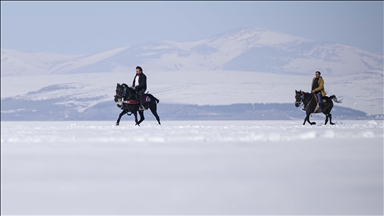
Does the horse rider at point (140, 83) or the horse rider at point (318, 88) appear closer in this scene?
the horse rider at point (140, 83)

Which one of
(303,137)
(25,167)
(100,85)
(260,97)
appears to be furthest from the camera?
(100,85)

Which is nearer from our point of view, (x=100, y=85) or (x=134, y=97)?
(x=134, y=97)

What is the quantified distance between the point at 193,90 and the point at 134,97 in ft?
120

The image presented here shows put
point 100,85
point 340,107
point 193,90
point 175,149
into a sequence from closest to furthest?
1. point 175,149
2. point 340,107
3. point 193,90
4. point 100,85

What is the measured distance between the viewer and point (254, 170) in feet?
31.2

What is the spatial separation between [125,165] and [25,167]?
1201mm

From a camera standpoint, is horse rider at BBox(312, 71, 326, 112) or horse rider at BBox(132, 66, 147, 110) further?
horse rider at BBox(312, 71, 326, 112)

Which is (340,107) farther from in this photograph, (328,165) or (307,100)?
(328,165)

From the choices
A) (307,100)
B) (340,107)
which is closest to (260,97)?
(340,107)

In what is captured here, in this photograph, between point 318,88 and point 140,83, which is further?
point 318,88

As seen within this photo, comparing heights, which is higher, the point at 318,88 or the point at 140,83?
the point at 140,83

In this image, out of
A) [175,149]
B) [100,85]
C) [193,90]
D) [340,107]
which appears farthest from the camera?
[100,85]

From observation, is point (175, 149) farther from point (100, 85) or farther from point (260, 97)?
point (100, 85)

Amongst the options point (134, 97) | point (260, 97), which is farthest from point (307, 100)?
point (260, 97)
